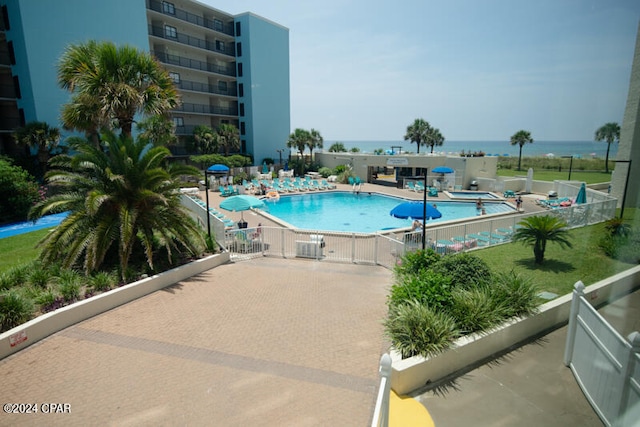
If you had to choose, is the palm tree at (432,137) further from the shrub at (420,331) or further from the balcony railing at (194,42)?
the shrub at (420,331)

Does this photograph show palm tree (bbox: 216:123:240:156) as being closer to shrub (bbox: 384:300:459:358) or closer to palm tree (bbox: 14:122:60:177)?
palm tree (bbox: 14:122:60:177)

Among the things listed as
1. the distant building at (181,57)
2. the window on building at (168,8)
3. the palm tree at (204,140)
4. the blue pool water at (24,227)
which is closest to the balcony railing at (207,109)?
the distant building at (181,57)

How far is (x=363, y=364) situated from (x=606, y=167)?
4852 millimetres

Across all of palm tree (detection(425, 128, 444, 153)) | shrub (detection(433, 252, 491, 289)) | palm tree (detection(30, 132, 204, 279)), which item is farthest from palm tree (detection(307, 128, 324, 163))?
shrub (detection(433, 252, 491, 289))

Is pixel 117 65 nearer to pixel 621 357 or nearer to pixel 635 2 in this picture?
pixel 635 2

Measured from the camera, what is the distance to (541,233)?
1077 cm

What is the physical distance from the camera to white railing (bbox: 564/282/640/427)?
2503 millimetres

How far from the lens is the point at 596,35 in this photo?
2623mm

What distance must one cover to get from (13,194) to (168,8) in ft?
84.8

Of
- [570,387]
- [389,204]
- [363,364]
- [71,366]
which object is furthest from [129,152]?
[389,204]

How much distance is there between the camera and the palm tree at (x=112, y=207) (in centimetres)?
934

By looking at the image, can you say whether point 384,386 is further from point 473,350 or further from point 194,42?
point 194,42

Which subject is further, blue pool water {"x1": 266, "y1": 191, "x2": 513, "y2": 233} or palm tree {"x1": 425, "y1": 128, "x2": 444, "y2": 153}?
palm tree {"x1": 425, "y1": 128, "x2": 444, "y2": 153}

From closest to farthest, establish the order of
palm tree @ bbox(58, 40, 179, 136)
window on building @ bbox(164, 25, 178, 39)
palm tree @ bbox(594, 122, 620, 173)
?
palm tree @ bbox(594, 122, 620, 173), palm tree @ bbox(58, 40, 179, 136), window on building @ bbox(164, 25, 178, 39)
